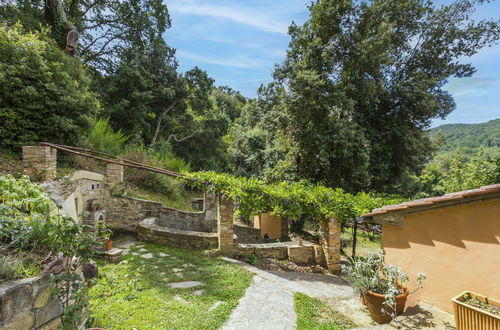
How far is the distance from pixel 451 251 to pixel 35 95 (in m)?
10.2

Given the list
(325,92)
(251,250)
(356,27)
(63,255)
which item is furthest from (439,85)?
(63,255)

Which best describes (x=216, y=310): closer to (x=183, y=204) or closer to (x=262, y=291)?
(x=262, y=291)

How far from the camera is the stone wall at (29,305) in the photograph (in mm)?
1664

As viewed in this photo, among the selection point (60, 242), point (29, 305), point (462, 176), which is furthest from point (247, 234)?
point (462, 176)

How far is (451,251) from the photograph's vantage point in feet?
12.5

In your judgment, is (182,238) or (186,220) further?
(186,220)

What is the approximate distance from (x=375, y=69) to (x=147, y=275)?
37.5 feet

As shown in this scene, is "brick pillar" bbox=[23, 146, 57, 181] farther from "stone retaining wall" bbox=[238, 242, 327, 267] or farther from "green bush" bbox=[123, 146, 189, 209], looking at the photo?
"stone retaining wall" bbox=[238, 242, 327, 267]

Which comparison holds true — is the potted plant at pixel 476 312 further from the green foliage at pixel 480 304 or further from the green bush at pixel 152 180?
the green bush at pixel 152 180

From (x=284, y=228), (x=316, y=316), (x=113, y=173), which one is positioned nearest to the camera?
(x=316, y=316)

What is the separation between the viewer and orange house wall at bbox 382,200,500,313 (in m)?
3.47

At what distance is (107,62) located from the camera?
1462cm

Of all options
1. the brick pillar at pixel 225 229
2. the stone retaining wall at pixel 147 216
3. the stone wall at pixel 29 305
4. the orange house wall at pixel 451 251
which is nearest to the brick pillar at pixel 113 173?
the stone retaining wall at pixel 147 216

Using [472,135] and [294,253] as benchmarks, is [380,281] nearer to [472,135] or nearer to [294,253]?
[294,253]
